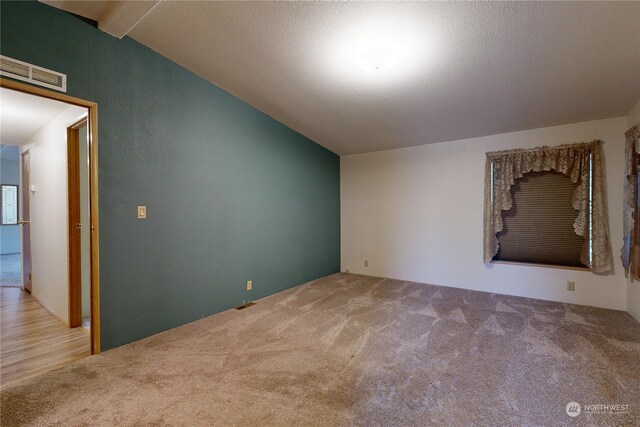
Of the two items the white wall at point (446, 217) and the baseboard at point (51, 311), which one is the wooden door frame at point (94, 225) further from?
the white wall at point (446, 217)

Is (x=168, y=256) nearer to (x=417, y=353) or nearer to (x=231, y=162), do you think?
(x=231, y=162)

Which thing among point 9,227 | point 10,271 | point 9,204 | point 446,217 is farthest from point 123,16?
point 9,227

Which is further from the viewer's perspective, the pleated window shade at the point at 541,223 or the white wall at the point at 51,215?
the pleated window shade at the point at 541,223

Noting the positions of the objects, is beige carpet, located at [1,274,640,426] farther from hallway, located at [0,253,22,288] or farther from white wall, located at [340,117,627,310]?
hallway, located at [0,253,22,288]

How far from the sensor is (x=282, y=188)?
171 inches

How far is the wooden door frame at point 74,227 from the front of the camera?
3.03m

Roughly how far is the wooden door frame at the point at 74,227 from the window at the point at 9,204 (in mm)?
7204

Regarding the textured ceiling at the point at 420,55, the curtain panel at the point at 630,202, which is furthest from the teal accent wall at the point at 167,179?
the curtain panel at the point at 630,202

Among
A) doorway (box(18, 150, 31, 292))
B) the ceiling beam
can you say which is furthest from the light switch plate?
doorway (box(18, 150, 31, 292))

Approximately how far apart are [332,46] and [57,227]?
364 cm

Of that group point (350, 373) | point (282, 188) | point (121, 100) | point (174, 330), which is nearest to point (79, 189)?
point (121, 100)

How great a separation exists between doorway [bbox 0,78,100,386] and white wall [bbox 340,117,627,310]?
13.3 ft

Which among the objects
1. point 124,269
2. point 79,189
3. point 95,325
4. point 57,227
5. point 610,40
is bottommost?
point 95,325

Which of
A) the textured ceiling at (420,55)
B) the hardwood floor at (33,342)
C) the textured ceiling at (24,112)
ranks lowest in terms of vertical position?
the hardwood floor at (33,342)
